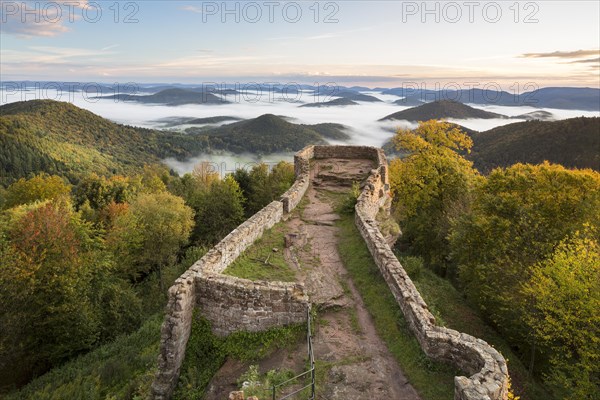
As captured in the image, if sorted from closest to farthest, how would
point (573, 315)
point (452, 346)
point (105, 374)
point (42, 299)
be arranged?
point (452, 346), point (573, 315), point (105, 374), point (42, 299)

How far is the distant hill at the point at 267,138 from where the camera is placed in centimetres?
14551

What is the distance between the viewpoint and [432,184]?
30344 millimetres

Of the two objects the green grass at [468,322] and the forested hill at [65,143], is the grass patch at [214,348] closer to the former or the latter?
the green grass at [468,322]

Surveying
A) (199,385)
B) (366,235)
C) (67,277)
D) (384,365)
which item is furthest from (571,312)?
(67,277)

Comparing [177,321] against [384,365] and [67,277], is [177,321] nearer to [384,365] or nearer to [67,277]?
[384,365]

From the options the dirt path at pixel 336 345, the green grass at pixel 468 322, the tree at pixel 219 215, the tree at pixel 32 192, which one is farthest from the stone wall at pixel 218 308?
the tree at pixel 32 192

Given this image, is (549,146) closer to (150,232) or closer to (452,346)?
(150,232)

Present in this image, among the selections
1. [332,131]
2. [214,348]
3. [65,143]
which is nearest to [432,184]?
[214,348]

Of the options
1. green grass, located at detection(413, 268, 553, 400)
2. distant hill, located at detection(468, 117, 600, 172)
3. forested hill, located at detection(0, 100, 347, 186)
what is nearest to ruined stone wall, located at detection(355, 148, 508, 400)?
green grass, located at detection(413, 268, 553, 400)

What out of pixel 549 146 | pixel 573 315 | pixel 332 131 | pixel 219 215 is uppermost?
pixel 332 131

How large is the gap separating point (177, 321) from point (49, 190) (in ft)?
157

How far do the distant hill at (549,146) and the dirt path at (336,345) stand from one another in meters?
60.0

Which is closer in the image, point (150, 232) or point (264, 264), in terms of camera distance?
point (264, 264)

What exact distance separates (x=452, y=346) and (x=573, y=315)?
36.8 ft
